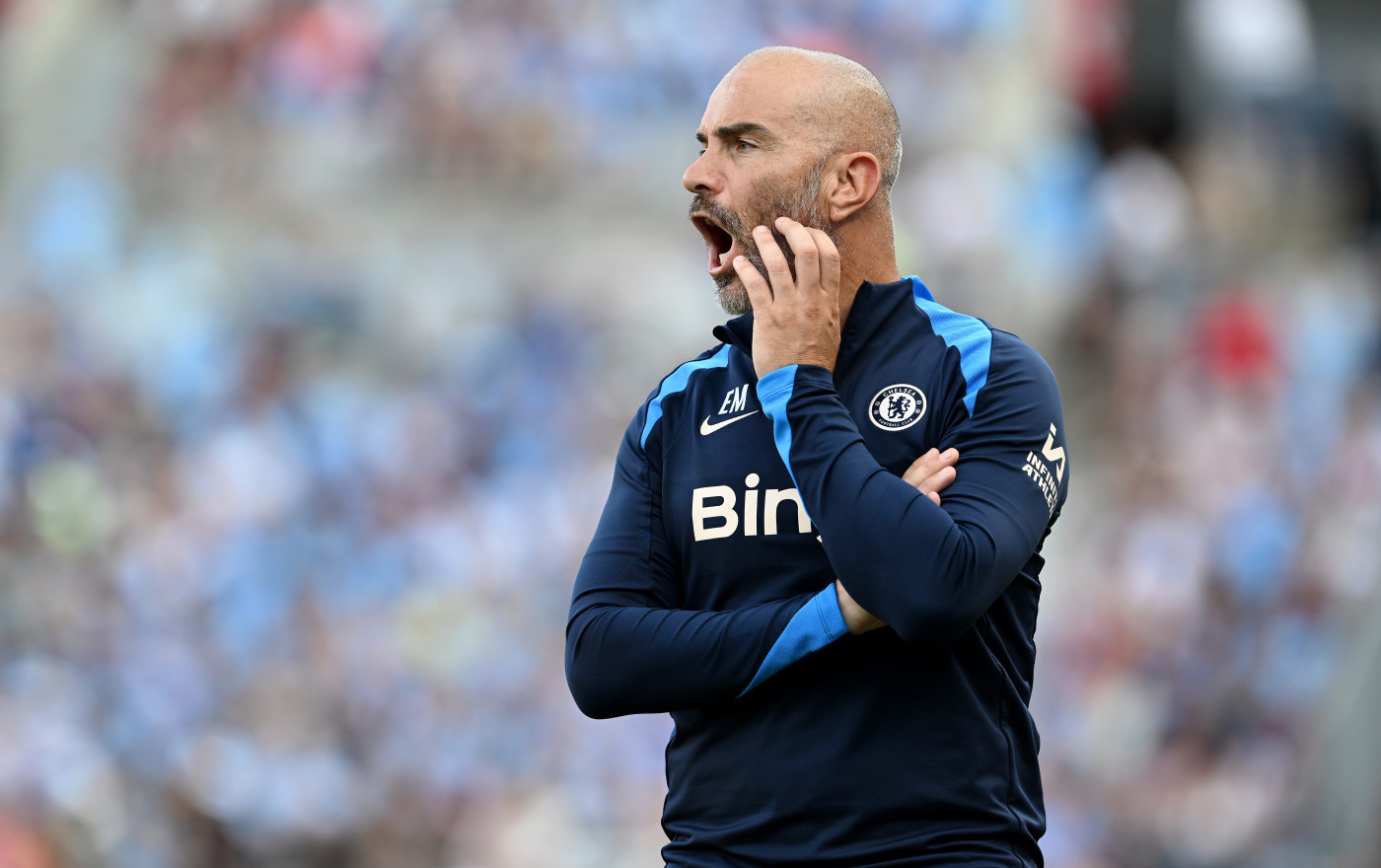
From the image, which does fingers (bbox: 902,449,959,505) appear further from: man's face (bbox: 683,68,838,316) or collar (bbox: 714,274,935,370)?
man's face (bbox: 683,68,838,316)

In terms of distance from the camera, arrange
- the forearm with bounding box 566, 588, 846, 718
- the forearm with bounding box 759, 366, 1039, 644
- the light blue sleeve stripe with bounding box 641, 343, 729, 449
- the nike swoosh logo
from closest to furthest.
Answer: the forearm with bounding box 759, 366, 1039, 644 → the forearm with bounding box 566, 588, 846, 718 → the nike swoosh logo → the light blue sleeve stripe with bounding box 641, 343, 729, 449

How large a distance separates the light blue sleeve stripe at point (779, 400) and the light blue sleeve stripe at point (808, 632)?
188 millimetres

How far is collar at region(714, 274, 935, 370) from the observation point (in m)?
2.94

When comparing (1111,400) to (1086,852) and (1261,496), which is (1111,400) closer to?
(1261,496)

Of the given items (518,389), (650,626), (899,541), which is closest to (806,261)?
(899,541)

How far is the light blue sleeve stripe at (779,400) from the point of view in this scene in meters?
2.75

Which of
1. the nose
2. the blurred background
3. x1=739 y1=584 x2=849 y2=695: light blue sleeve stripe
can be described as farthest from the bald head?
the blurred background

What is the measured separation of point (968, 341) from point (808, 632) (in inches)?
21.9

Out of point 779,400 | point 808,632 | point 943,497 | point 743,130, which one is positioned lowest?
point 808,632

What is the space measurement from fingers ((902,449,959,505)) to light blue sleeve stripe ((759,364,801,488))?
0.18 metres

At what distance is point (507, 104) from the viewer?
14.1m

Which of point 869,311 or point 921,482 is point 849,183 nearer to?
point 869,311

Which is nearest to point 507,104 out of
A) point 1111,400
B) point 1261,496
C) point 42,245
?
point 42,245

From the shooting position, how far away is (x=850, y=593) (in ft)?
8.57
